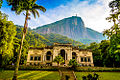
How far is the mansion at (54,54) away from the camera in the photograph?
117ft

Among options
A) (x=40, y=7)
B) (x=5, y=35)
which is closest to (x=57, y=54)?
(x=5, y=35)

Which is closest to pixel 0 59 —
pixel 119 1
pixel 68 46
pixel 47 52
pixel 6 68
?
pixel 6 68

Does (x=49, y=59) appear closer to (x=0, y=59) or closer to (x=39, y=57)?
(x=39, y=57)

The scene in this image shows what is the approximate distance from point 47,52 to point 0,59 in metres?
16.8

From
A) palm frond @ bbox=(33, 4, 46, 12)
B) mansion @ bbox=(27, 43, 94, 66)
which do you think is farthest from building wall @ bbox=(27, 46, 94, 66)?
palm frond @ bbox=(33, 4, 46, 12)

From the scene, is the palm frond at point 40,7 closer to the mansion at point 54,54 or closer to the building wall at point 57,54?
the mansion at point 54,54

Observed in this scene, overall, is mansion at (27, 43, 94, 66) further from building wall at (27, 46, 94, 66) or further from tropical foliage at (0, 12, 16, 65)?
tropical foliage at (0, 12, 16, 65)

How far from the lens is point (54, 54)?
35.3m

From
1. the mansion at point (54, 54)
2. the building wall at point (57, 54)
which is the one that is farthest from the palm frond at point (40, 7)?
the building wall at point (57, 54)

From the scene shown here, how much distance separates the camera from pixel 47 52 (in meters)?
38.2

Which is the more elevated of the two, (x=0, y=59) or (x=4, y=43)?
(x=4, y=43)

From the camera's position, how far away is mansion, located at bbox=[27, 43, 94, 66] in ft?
117

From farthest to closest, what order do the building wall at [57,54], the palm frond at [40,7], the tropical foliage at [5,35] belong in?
the building wall at [57,54] < the tropical foliage at [5,35] < the palm frond at [40,7]

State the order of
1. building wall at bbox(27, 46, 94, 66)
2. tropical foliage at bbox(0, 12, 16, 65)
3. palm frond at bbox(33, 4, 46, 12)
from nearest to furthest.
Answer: palm frond at bbox(33, 4, 46, 12)
tropical foliage at bbox(0, 12, 16, 65)
building wall at bbox(27, 46, 94, 66)
